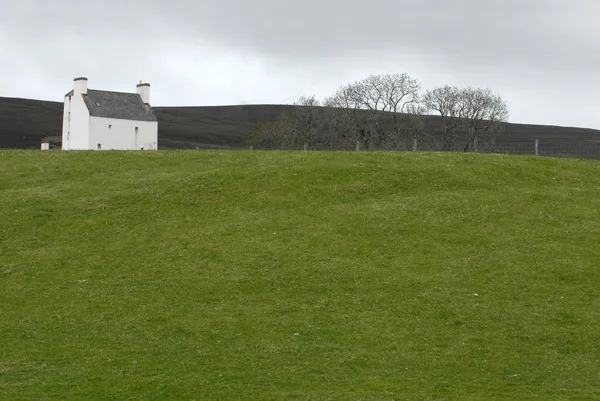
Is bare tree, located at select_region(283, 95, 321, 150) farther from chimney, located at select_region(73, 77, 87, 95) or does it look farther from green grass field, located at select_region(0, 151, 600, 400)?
green grass field, located at select_region(0, 151, 600, 400)

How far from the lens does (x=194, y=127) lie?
512ft

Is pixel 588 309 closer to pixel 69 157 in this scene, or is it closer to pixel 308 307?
pixel 308 307

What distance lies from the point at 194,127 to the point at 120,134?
7279 cm

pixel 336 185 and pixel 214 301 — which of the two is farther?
pixel 336 185

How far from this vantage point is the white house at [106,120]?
8219 centimetres

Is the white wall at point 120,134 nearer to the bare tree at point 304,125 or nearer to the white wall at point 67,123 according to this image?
the white wall at point 67,123

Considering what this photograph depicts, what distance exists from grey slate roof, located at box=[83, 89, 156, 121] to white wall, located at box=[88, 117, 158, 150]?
59cm

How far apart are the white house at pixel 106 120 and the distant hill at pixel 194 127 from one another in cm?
3873

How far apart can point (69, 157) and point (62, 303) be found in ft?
80.6

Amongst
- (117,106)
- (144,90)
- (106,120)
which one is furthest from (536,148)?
(144,90)

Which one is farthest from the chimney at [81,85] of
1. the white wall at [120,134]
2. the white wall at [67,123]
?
the white wall at [67,123]

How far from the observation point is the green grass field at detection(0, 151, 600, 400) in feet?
61.9

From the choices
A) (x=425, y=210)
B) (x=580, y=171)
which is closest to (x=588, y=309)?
(x=425, y=210)

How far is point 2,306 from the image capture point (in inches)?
975
